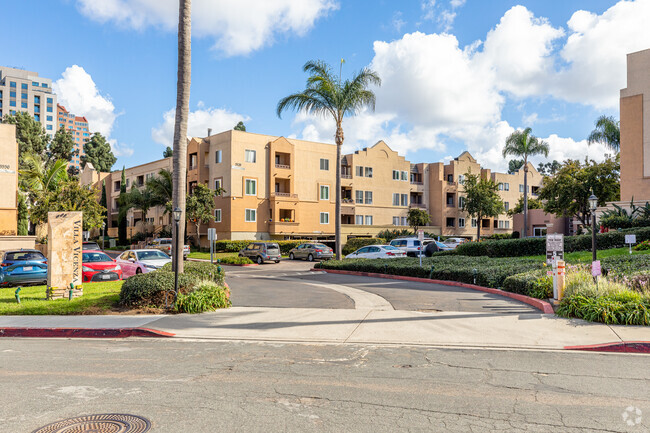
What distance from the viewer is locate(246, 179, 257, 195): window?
4972cm

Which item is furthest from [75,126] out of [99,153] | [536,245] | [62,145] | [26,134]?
[536,245]

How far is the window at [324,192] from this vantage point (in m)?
54.9

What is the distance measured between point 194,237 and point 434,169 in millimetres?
32340

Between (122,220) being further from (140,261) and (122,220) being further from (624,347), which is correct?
(624,347)

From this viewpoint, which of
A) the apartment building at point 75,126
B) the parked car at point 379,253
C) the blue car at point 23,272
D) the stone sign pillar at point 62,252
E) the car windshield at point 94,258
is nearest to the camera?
the stone sign pillar at point 62,252

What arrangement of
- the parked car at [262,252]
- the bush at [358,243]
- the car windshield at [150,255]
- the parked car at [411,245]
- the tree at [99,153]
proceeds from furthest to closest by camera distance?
the tree at [99,153]
the bush at [358,243]
the parked car at [262,252]
the parked car at [411,245]
the car windshield at [150,255]

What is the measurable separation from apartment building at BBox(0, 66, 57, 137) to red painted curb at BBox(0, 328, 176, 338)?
15035 centimetres

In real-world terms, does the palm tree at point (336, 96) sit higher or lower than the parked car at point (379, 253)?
higher

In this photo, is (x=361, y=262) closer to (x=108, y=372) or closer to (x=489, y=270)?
(x=489, y=270)

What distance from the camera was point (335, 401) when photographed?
611cm

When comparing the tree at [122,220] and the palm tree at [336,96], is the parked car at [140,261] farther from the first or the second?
the tree at [122,220]

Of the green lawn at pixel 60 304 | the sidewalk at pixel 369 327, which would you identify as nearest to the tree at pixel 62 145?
the green lawn at pixel 60 304

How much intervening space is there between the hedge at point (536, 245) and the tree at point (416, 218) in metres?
29.0

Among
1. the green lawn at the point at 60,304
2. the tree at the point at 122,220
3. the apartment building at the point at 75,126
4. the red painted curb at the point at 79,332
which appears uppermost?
the apartment building at the point at 75,126
